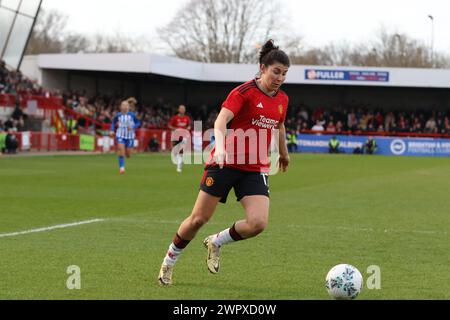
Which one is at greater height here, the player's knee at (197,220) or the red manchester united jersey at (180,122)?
the red manchester united jersey at (180,122)

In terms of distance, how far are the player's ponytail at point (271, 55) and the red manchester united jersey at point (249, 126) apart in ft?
0.81

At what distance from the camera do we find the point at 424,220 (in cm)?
1288

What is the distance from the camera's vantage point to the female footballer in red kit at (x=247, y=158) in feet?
23.7

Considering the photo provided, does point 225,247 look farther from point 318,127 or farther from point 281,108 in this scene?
point 318,127

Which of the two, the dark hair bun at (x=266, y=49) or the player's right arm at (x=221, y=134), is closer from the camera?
the player's right arm at (x=221, y=134)

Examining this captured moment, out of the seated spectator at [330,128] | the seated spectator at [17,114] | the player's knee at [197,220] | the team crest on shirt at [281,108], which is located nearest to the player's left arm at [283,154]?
the team crest on shirt at [281,108]

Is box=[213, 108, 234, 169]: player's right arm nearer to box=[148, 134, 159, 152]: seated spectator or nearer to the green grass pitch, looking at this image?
the green grass pitch

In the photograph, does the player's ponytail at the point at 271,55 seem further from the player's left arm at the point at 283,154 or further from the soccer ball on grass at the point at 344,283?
the soccer ball on grass at the point at 344,283

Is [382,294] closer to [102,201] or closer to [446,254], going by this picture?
[446,254]

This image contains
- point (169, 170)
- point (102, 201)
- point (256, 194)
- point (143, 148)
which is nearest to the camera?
point (256, 194)

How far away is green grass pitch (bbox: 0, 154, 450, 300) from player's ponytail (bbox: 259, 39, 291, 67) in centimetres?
201

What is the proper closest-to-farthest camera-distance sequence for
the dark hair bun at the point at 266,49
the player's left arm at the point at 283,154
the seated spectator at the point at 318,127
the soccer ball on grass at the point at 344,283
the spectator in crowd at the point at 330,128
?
the soccer ball on grass at the point at 344,283 < the dark hair bun at the point at 266,49 < the player's left arm at the point at 283,154 < the spectator in crowd at the point at 330,128 < the seated spectator at the point at 318,127
